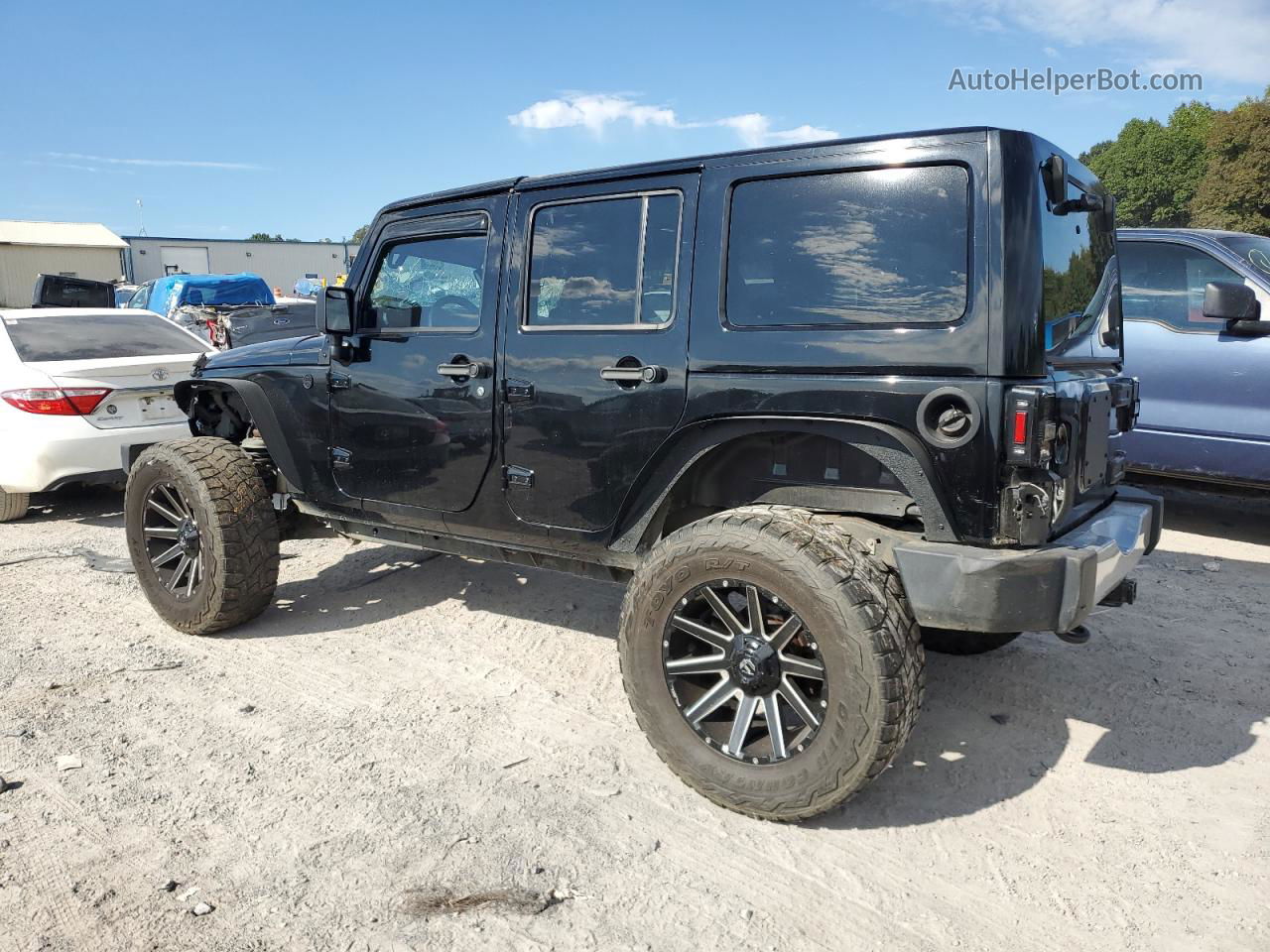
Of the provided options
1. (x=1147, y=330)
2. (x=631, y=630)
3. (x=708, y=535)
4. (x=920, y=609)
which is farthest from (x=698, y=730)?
(x=1147, y=330)

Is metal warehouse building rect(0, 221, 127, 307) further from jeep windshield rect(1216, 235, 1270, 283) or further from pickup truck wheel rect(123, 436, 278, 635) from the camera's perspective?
jeep windshield rect(1216, 235, 1270, 283)

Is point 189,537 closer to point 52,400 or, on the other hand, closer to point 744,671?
point 52,400

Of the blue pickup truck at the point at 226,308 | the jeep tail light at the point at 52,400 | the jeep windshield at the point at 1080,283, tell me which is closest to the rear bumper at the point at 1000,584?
the jeep windshield at the point at 1080,283

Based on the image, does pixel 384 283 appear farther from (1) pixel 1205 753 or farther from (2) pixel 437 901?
(1) pixel 1205 753

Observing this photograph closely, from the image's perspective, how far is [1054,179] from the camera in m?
2.73

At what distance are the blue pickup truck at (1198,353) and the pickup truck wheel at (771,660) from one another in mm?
3730

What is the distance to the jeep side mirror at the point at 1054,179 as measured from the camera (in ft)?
8.90

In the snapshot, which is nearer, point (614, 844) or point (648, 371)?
point (614, 844)

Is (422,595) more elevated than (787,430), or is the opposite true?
(787,430)

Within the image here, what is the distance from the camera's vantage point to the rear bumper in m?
2.52

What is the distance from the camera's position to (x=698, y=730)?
116 inches

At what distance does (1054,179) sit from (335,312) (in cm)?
282

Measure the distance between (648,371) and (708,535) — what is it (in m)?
0.61

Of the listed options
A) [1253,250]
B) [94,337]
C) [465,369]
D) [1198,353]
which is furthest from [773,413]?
[94,337]
